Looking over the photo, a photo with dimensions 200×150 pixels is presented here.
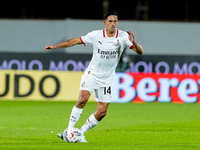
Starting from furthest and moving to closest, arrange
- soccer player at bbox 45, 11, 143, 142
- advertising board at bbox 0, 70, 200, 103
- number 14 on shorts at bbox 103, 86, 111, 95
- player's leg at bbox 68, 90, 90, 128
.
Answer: advertising board at bbox 0, 70, 200, 103 < number 14 on shorts at bbox 103, 86, 111, 95 < soccer player at bbox 45, 11, 143, 142 < player's leg at bbox 68, 90, 90, 128

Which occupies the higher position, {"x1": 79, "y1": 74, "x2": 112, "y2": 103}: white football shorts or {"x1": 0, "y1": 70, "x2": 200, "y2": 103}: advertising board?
{"x1": 79, "y1": 74, "x2": 112, "y2": 103}: white football shorts

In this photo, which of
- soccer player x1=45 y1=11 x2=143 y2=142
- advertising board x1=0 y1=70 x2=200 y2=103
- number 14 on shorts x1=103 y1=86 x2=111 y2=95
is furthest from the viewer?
advertising board x1=0 y1=70 x2=200 y2=103

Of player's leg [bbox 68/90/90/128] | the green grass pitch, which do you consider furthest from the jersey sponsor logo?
the green grass pitch

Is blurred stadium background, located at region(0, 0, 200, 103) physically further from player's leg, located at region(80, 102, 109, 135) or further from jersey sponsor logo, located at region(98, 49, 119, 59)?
jersey sponsor logo, located at region(98, 49, 119, 59)

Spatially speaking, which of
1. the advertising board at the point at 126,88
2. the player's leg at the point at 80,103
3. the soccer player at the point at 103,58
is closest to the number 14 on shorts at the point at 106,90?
the soccer player at the point at 103,58

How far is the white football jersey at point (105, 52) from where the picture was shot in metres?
8.77

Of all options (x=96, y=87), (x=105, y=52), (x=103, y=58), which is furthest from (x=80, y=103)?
(x=105, y=52)

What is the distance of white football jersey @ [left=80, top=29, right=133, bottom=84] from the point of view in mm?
8773

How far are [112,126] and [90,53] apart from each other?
984 cm

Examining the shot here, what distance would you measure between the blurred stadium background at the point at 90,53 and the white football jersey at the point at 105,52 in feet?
30.7

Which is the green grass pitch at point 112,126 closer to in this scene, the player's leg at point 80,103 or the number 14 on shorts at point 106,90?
the player's leg at point 80,103

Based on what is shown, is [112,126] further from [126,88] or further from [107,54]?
[126,88]

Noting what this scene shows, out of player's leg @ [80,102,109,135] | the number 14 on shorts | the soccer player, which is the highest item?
the soccer player

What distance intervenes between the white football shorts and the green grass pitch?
0.72m
